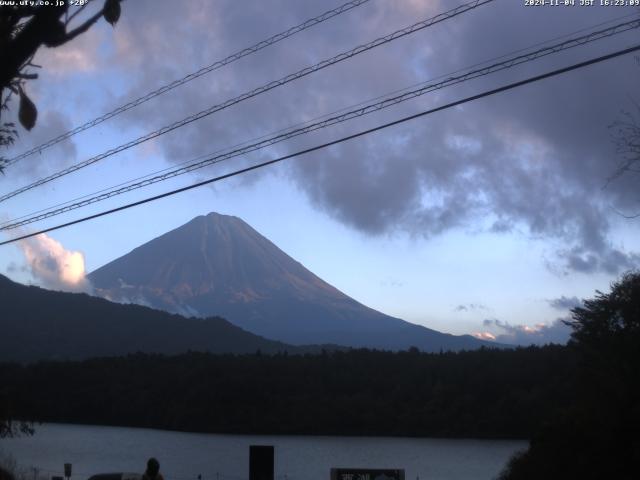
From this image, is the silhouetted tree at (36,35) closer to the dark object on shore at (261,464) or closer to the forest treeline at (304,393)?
the dark object on shore at (261,464)

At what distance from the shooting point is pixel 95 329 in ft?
466

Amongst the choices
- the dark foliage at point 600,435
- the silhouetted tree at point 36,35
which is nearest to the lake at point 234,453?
the dark foliage at point 600,435

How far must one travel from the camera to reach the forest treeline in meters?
80.4

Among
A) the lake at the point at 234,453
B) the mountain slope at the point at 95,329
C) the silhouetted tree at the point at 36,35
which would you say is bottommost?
the lake at the point at 234,453

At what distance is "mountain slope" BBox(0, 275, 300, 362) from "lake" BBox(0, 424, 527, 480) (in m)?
44.5

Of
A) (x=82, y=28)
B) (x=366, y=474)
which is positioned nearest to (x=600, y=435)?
(x=366, y=474)

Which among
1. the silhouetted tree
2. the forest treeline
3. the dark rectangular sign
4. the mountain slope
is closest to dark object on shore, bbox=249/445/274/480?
the dark rectangular sign

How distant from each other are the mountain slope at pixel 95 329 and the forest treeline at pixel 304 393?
31992 mm

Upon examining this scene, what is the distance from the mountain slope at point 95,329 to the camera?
130 metres

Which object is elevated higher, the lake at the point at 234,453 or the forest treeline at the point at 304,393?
the forest treeline at the point at 304,393

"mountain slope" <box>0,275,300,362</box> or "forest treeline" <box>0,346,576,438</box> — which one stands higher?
"mountain slope" <box>0,275,300,362</box>

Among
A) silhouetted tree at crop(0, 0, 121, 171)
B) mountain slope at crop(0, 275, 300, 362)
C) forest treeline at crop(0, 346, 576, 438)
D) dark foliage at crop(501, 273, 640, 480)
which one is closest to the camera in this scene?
silhouetted tree at crop(0, 0, 121, 171)

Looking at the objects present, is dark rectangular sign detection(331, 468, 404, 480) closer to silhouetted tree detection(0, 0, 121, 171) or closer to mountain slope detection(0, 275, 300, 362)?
silhouetted tree detection(0, 0, 121, 171)

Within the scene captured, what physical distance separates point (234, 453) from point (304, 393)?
24745 millimetres
